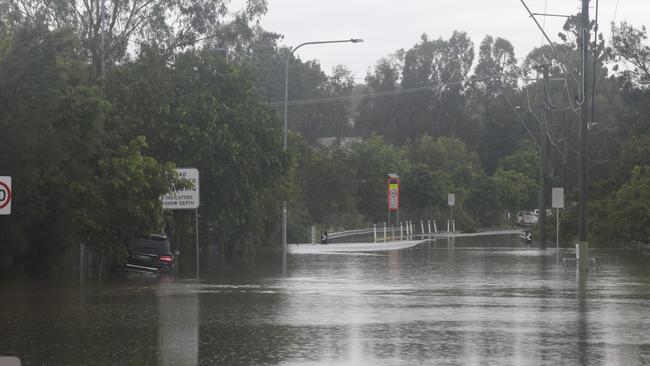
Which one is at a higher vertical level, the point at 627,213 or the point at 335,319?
the point at 627,213

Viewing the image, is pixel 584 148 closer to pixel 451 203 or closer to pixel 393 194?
pixel 393 194

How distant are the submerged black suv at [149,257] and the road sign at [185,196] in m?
4.46

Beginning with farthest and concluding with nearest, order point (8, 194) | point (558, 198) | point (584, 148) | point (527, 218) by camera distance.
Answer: point (527, 218), point (558, 198), point (584, 148), point (8, 194)

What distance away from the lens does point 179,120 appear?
43000 millimetres

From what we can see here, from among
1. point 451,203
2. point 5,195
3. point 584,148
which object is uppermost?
point 584,148

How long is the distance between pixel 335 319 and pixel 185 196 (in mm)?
21305

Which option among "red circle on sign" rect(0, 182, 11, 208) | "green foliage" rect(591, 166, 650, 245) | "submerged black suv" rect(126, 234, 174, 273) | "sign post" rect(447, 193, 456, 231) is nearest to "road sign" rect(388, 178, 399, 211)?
"sign post" rect(447, 193, 456, 231)

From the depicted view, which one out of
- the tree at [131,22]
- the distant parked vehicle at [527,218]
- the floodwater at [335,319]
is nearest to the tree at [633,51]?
the distant parked vehicle at [527,218]

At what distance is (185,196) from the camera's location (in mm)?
39625

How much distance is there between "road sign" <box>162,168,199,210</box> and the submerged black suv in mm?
4457

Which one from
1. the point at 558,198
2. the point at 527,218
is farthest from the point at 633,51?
the point at 558,198

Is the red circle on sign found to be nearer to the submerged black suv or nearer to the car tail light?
the submerged black suv

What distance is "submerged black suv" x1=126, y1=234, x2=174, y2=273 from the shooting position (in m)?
34.7

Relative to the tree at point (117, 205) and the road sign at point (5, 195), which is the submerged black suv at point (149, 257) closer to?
the tree at point (117, 205)
